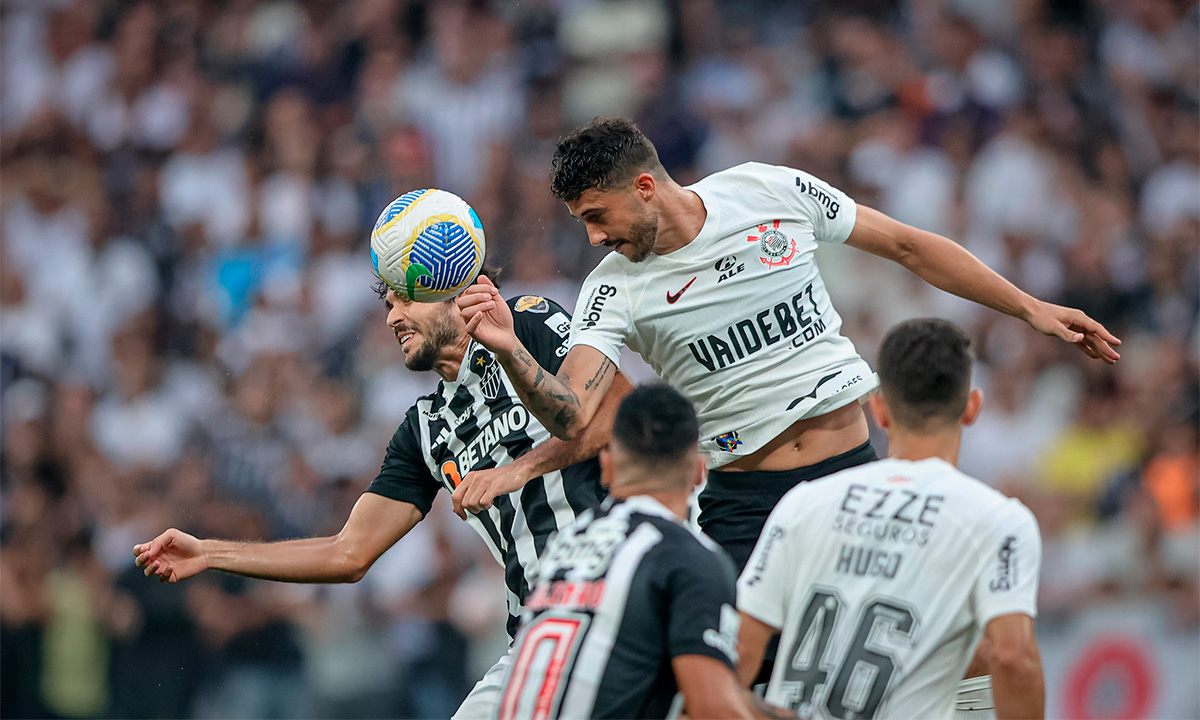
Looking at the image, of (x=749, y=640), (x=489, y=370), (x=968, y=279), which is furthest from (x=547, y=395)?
(x=968, y=279)

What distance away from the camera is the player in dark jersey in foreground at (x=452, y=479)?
19.9 feet

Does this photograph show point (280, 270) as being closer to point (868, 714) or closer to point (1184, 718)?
point (1184, 718)

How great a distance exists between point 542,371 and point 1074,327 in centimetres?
218

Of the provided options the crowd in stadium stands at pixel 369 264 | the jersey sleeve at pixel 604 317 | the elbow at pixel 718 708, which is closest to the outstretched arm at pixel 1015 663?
the elbow at pixel 718 708

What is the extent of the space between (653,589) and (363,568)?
111 inches

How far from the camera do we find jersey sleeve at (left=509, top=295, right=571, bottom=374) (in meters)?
6.14

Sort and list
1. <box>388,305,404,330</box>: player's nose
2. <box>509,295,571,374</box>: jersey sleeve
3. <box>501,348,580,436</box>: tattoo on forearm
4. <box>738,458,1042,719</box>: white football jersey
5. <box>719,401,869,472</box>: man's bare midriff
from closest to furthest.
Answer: <box>738,458,1042,719</box>: white football jersey, <box>501,348,580,436</box>: tattoo on forearm, <box>719,401,869,472</box>: man's bare midriff, <box>388,305,404,330</box>: player's nose, <box>509,295,571,374</box>: jersey sleeve

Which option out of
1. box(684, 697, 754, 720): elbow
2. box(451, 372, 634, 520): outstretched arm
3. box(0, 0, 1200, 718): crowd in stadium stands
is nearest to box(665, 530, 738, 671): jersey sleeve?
box(684, 697, 754, 720): elbow

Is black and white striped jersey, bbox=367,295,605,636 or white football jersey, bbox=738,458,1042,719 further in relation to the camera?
black and white striped jersey, bbox=367,295,605,636

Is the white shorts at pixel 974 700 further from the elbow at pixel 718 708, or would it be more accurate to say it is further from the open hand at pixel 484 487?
the elbow at pixel 718 708

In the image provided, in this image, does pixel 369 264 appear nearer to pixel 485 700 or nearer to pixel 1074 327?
pixel 485 700

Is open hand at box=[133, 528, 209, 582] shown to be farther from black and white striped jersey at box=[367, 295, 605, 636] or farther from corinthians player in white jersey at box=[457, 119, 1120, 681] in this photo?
corinthians player in white jersey at box=[457, 119, 1120, 681]

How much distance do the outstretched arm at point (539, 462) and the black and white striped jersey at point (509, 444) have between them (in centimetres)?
34

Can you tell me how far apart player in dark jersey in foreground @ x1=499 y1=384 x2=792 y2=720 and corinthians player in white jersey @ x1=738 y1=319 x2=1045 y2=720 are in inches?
10.7
